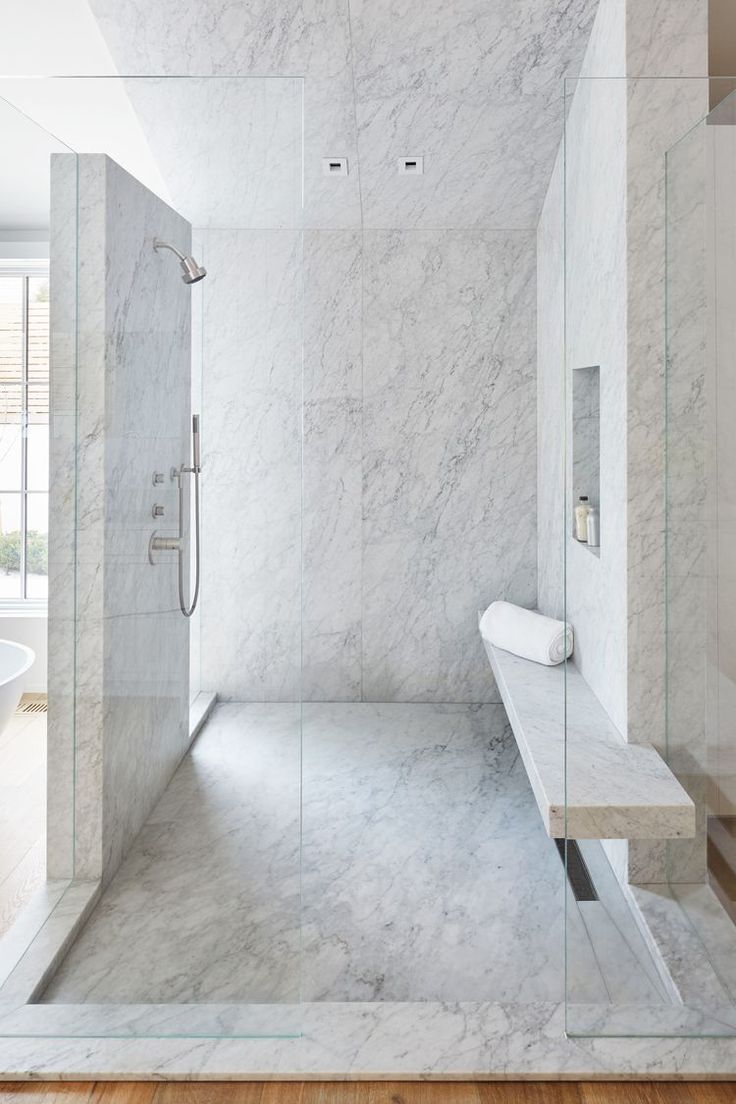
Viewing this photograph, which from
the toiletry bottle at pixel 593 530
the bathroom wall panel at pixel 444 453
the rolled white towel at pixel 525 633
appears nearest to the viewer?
the toiletry bottle at pixel 593 530

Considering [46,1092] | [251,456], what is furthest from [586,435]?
[46,1092]

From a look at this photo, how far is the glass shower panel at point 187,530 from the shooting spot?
1.92 metres

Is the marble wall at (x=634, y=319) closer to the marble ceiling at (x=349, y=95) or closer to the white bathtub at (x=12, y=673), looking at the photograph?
the marble ceiling at (x=349, y=95)

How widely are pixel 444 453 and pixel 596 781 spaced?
8.11 ft

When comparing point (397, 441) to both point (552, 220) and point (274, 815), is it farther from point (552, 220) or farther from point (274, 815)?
point (274, 815)

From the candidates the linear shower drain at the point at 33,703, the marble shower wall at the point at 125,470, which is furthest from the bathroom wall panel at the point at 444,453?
the linear shower drain at the point at 33,703

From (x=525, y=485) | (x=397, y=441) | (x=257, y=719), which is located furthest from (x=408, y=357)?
(x=257, y=719)

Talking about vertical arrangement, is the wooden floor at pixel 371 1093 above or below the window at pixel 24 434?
below

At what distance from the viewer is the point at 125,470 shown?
6.80ft

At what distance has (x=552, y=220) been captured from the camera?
147 inches

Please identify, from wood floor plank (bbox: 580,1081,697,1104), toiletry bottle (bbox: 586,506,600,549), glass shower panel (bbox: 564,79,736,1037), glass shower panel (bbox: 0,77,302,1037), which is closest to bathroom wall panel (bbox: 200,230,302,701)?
glass shower panel (bbox: 0,77,302,1037)

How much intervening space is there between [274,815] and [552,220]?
2.82m

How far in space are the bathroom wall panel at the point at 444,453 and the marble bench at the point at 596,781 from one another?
4.94ft

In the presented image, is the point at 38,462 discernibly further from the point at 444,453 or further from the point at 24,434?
the point at 444,453
